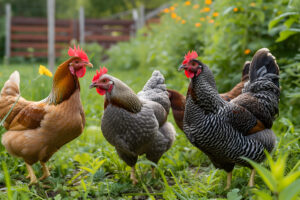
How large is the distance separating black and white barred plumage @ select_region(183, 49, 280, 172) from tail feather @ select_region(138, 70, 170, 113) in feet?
2.04

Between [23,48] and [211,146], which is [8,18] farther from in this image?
[211,146]

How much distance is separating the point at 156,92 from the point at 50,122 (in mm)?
1310

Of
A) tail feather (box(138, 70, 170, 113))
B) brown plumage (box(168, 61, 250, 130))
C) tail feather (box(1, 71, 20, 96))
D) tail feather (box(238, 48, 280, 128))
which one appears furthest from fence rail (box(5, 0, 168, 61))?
tail feather (box(238, 48, 280, 128))

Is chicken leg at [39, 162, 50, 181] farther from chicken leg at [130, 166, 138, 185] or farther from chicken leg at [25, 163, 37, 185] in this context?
chicken leg at [130, 166, 138, 185]

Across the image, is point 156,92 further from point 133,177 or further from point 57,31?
point 57,31

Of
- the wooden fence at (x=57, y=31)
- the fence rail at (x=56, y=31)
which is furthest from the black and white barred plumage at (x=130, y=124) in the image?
the wooden fence at (x=57, y=31)

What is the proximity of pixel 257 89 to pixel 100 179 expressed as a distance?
6.19 ft

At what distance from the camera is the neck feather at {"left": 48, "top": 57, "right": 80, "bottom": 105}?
2805 mm

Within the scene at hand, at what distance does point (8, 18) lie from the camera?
634 inches

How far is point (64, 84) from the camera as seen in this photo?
2.81 m

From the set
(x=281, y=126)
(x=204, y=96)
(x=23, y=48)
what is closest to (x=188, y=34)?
(x=281, y=126)

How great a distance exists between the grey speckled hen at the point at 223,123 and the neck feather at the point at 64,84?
3.51 feet

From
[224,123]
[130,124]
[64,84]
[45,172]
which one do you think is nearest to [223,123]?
[224,123]

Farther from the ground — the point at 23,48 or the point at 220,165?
the point at 23,48
